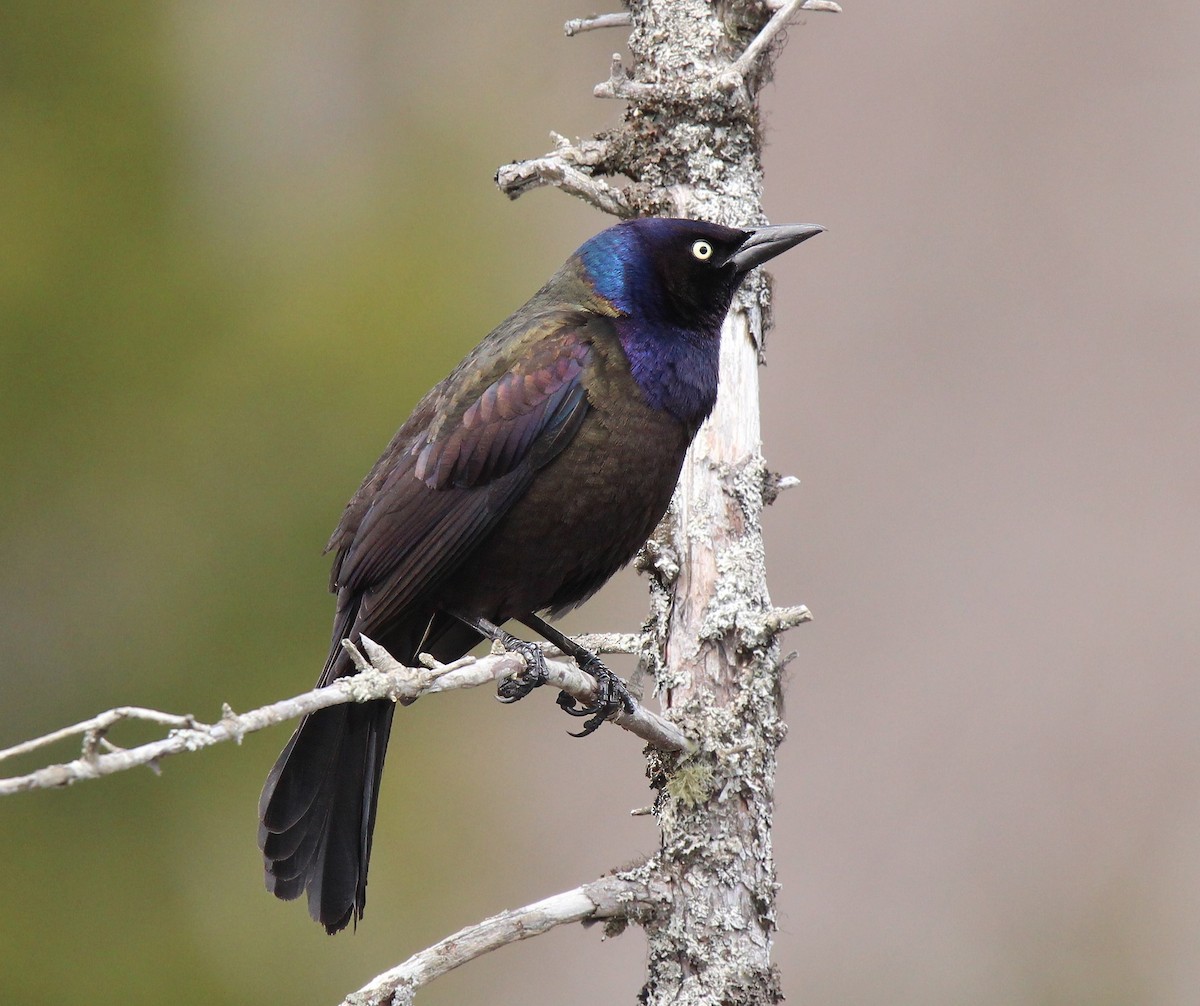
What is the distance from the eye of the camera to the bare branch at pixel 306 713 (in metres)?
1.85

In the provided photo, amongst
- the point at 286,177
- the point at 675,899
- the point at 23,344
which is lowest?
the point at 675,899

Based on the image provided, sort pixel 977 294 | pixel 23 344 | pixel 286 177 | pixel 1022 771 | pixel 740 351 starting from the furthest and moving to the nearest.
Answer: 1. pixel 977 294
2. pixel 1022 771
3. pixel 286 177
4. pixel 23 344
5. pixel 740 351

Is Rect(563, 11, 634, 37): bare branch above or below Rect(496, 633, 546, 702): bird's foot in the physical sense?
above

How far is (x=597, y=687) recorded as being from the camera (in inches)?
127

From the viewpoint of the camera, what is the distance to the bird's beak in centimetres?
351

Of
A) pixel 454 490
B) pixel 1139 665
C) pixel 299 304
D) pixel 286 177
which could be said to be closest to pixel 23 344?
pixel 299 304

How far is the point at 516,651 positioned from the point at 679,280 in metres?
1.04

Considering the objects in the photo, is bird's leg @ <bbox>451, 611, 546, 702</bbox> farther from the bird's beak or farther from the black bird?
the bird's beak

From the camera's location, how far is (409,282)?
6820mm

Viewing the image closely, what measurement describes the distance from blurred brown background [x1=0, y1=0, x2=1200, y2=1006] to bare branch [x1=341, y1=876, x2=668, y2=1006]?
305 centimetres

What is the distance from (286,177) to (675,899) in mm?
4936

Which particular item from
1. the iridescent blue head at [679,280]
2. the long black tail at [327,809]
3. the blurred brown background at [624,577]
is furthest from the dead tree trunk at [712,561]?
the blurred brown background at [624,577]

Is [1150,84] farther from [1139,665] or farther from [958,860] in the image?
[958,860]

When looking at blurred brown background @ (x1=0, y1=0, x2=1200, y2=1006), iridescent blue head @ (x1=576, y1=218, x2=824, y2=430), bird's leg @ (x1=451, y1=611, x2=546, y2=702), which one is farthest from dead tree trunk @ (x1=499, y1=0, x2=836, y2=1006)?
blurred brown background @ (x1=0, y1=0, x2=1200, y2=1006)
